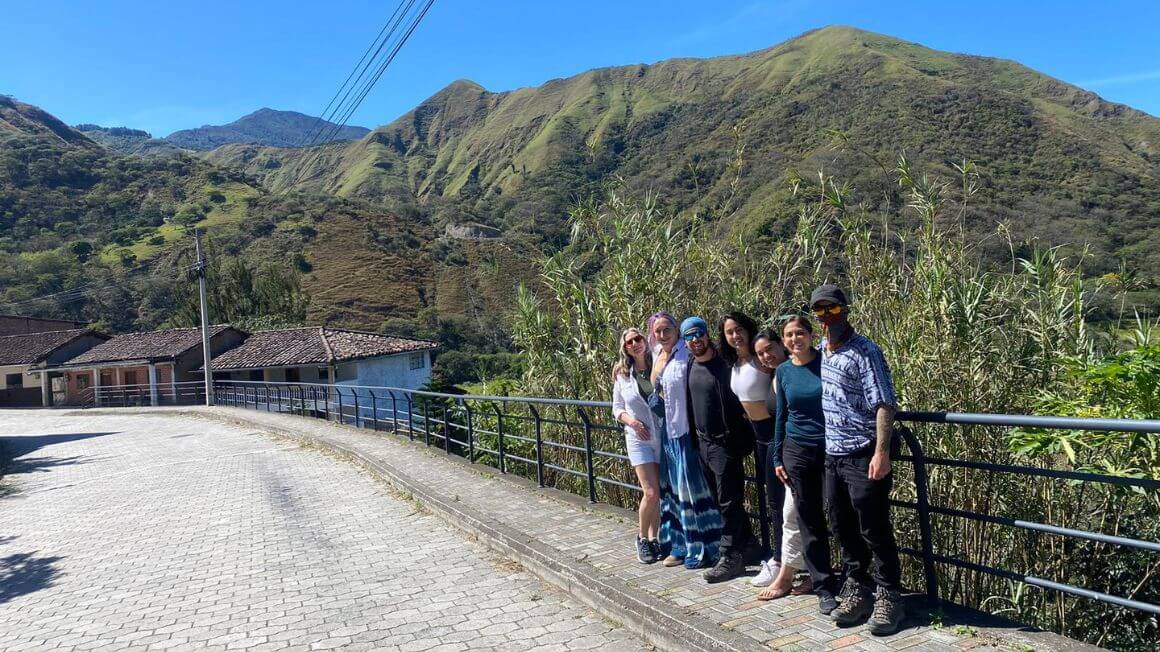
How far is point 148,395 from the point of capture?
4047 cm

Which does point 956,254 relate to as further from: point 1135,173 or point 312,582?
point 1135,173

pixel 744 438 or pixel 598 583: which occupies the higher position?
pixel 744 438

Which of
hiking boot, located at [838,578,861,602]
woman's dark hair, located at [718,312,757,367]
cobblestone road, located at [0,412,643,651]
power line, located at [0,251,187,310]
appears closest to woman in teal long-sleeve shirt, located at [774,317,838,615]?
hiking boot, located at [838,578,861,602]

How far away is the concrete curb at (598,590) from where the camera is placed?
398 cm

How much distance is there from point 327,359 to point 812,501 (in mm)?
33596

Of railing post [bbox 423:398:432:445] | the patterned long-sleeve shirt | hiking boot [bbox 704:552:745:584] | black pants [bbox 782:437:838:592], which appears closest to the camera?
the patterned long-sleeve shirt

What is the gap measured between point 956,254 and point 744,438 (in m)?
3.05

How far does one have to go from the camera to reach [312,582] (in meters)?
5.98

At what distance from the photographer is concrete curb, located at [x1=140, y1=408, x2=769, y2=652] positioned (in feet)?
13.0

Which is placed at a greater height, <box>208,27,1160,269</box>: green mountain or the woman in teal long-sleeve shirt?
<box>208,27,1160,269</box>: green mountain

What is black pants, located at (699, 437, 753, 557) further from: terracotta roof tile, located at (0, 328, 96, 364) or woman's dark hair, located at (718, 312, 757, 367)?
terracotta roof tile, located at (0, 328, 96, 364)

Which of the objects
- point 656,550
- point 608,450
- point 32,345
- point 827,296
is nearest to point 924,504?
point 827,296

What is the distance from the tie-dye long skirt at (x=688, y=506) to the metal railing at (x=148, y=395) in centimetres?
3944

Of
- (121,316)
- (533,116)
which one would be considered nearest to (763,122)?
(121,316)
